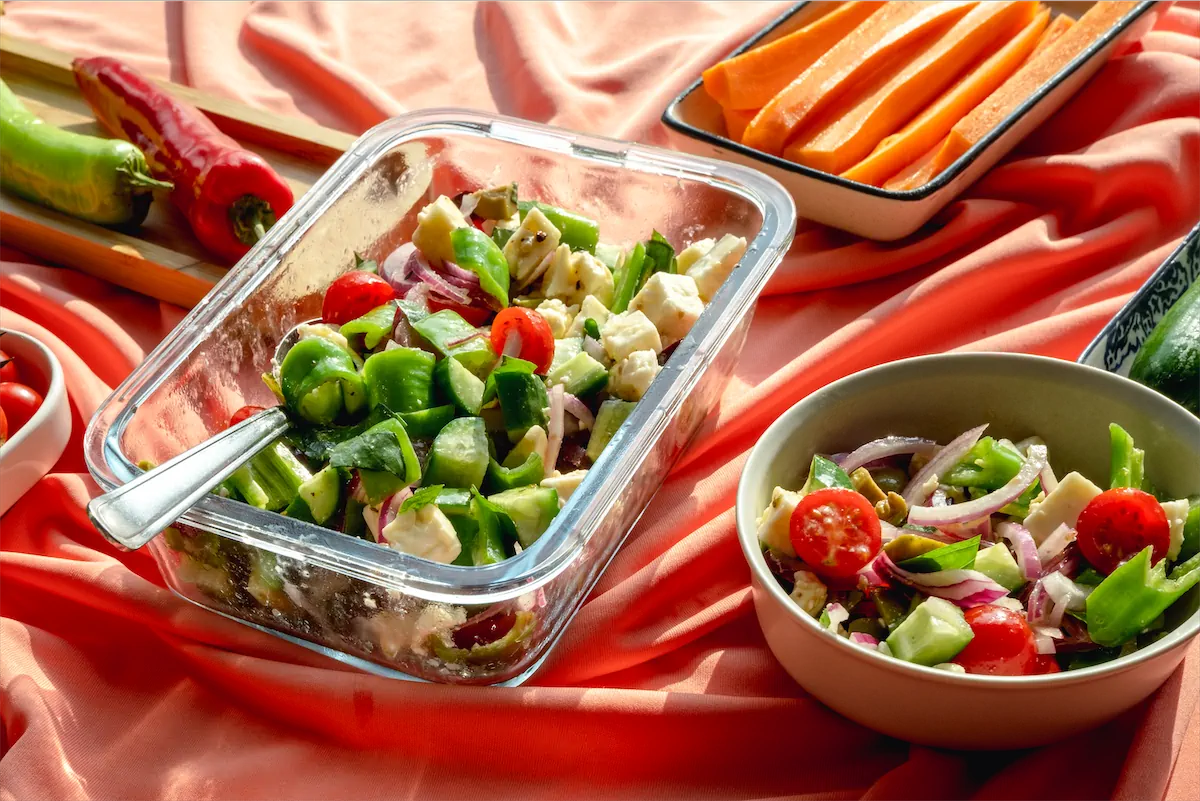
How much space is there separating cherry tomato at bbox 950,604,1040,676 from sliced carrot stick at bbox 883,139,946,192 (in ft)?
3.01

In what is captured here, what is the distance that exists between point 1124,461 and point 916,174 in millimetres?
781

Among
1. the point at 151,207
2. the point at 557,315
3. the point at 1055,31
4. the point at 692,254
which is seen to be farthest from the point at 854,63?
the point at 151,207

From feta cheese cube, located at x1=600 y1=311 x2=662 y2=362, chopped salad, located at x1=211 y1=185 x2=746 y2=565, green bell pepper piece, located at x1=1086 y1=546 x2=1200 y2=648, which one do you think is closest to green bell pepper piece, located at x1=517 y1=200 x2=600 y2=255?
chopped salad, located at x1=211 y1=185 x2=746 y2=565

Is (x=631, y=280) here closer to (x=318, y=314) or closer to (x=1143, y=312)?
(x=318, y=314)

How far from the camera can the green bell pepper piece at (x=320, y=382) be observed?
4.54 feet

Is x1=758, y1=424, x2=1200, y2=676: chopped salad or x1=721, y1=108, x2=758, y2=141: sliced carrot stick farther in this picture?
x1=721, y1=108, x2=758, y2=141: sliced carrot stick

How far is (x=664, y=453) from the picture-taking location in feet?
5.00

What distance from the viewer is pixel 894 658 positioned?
1.12 m

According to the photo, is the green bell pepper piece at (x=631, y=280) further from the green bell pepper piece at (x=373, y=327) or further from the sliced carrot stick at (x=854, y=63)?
the sliced carrot stick at (x=854, y=63)

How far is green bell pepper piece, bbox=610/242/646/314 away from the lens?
162 cm

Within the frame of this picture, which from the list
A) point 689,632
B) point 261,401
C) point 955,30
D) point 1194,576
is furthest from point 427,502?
point 955,30

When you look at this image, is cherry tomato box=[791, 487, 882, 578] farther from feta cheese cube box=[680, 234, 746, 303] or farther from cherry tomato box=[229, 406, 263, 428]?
cherry tomato box=[229, 406, 263, 428]

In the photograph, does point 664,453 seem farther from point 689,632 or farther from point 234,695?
point 234,695

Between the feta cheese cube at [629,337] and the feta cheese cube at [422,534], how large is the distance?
385mm
